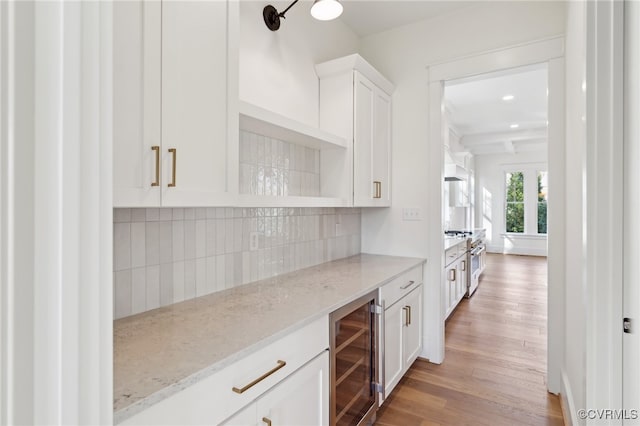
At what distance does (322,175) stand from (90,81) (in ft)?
6.64

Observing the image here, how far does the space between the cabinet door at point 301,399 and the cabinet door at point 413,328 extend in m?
1.05

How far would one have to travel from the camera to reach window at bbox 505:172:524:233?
334 inches

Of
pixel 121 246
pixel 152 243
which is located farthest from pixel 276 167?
pixel 121 246

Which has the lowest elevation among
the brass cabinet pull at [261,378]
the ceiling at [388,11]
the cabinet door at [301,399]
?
the cabinet door at [301,399]

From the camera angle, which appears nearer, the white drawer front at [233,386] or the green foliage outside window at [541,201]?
the white drawer front at [233,386]

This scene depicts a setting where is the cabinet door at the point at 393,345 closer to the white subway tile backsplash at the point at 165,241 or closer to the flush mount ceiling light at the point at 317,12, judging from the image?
the white subway tile backsplash at the point at 165,241

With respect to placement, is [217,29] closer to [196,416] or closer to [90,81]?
[90,81]

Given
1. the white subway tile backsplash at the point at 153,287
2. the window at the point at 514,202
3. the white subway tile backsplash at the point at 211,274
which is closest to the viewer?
the white subway tile backsplash at the point at 153,287

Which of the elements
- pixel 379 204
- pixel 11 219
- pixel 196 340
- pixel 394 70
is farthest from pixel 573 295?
pixel 11 219

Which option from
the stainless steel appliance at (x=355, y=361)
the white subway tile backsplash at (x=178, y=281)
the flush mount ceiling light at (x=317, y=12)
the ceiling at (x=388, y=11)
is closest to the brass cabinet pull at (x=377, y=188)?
the stainless steel appliance at (x=355, y=361)

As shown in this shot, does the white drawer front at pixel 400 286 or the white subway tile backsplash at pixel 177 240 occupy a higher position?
the white subway tile backsplash at pixel 177 240

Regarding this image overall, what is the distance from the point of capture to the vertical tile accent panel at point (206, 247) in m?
1.31

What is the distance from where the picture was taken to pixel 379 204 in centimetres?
264

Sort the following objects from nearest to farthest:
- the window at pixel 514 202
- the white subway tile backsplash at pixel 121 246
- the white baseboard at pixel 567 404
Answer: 1. the white subway tile backsplash at pixel 121 246
2. the white baseboard at pixel 567 404
3. the window at pixel 514 202
